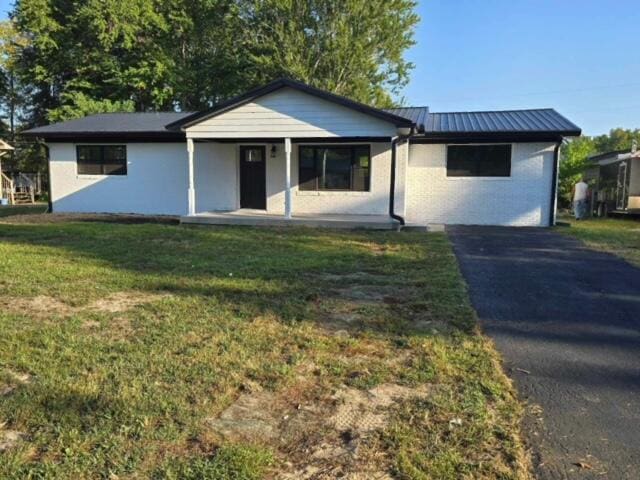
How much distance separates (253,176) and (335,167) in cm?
278

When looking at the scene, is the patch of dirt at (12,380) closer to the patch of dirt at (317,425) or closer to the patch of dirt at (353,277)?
the patch of dirt at (317,425)

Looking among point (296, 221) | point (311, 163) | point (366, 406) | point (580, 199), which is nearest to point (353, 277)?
point (366, 406)

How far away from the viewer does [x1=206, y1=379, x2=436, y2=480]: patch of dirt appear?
2.43 metres

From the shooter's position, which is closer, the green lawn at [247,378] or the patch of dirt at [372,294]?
the green lawn at [247,378]

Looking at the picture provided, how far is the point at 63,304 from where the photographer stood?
5.20 meters

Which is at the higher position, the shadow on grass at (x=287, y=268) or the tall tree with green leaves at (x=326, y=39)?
the tall tree with green leaves at (x=326, y=39)

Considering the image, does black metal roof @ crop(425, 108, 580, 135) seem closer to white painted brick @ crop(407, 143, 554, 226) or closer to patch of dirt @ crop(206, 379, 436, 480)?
white painted brick @ crop(407, 143, 554, 226)

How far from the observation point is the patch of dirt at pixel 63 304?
492 cm

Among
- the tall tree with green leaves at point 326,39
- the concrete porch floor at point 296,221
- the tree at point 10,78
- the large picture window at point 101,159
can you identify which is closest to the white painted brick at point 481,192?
the concrete porch floor at point 296,221

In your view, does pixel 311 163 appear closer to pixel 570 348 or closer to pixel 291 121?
pixel 291 121

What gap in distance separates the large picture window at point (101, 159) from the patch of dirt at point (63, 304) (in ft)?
39.3

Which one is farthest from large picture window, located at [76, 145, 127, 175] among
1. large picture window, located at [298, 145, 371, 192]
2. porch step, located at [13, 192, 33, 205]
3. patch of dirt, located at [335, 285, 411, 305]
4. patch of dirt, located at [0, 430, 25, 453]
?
patch of dirt, located at [0, 430, 25, 453]

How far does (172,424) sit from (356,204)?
12835 mm

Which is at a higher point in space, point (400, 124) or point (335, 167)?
point (400, 124)
